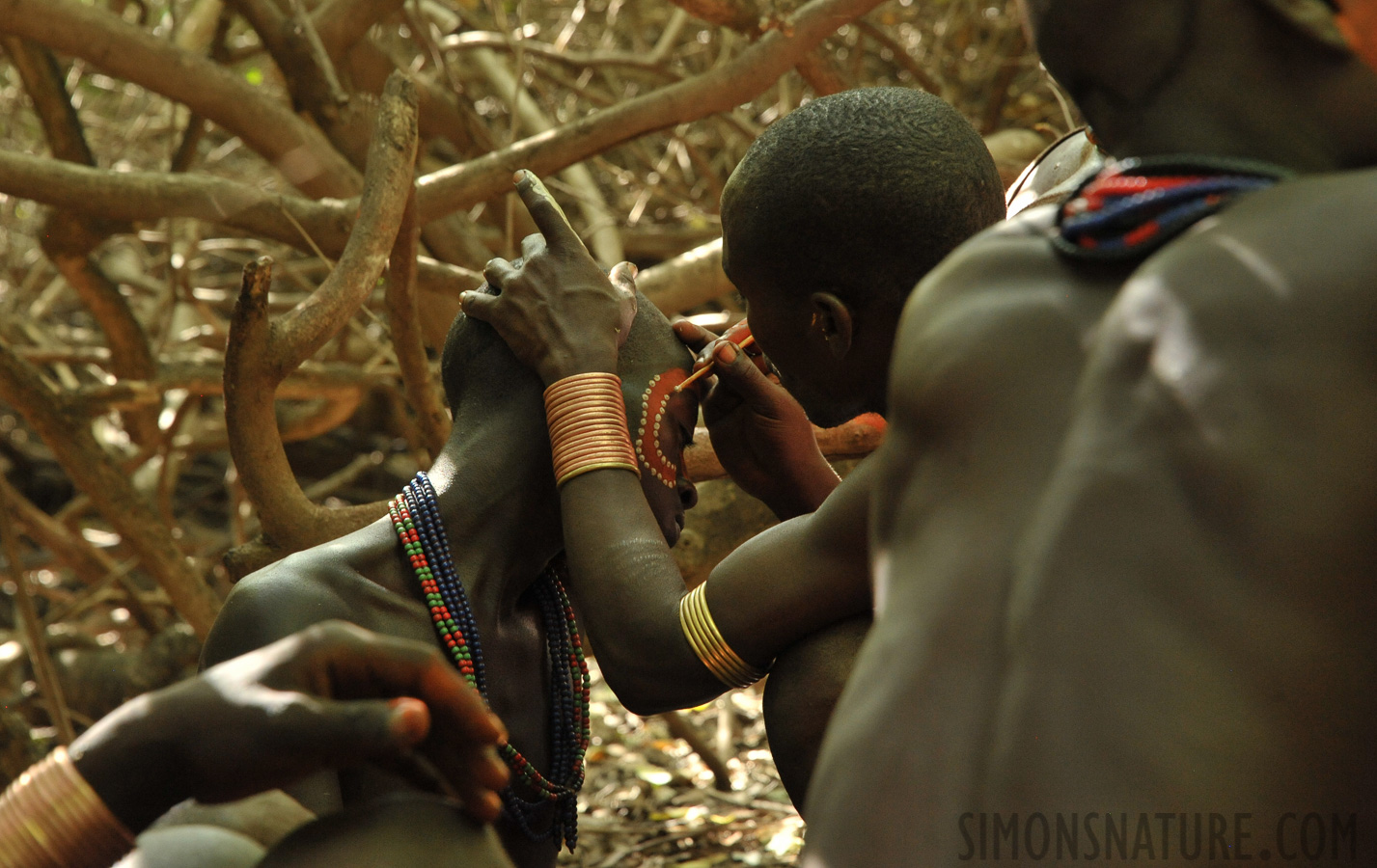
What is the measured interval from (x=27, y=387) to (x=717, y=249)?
200 cm

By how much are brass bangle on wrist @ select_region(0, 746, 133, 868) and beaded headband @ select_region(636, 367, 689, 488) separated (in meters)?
1.25

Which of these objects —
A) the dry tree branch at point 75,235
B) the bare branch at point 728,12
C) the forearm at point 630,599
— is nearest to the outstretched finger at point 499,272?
the forearm at point 630,599

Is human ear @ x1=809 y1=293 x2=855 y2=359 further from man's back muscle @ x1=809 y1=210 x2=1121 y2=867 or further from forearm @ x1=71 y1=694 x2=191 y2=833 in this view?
forearm @ x1=71 y1=694 x2=191 y2=833

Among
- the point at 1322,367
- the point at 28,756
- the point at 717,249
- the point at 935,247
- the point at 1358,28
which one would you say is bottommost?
the point at 28,756

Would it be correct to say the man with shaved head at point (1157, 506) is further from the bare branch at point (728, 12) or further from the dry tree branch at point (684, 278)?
the dry tree branch at point (684, 278)

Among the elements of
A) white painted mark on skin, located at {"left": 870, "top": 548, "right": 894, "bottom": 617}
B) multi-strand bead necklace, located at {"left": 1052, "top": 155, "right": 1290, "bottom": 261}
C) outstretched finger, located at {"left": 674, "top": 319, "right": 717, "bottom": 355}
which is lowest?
outstretched finger, located at {"left": 674, "top": 319, "right": 717, "bottom": 355}

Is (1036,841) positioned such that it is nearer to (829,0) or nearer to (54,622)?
(829,0)

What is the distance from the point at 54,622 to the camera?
17.6 ft

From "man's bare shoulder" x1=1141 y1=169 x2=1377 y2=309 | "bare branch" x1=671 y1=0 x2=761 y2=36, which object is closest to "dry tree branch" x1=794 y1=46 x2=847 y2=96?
"bare branch" x1=671 y1=0 x2=761 y2=36

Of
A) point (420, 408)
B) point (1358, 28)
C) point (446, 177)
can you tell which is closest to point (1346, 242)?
point (1358, 28)

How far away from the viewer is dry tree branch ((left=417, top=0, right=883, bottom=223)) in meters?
3.69

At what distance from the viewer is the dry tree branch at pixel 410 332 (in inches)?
123

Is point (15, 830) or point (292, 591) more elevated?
point (15, 830)

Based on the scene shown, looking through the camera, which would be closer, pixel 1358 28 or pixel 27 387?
pixel 1358 28
